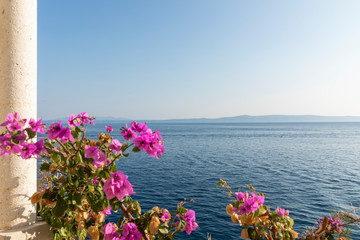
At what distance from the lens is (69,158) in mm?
1850

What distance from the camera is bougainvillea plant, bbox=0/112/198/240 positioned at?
5.58ft

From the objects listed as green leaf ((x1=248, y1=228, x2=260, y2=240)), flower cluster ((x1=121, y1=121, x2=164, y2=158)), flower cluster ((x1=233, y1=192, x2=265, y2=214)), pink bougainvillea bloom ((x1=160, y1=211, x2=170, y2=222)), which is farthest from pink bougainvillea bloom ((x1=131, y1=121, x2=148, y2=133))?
green leaf ((x1=248, y1=228, x2=260, y2=240))

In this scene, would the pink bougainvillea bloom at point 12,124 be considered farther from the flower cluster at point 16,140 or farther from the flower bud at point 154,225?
the flower bud at point 154,225

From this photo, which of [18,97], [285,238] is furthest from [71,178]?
[285,238]

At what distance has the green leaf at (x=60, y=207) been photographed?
1.96 metres

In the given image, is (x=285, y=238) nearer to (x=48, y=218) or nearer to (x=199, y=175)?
(x=48, y=218)

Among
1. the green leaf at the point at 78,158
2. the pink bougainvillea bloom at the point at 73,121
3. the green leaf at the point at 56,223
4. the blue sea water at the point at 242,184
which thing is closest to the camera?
the green leaf at the point at 78,158

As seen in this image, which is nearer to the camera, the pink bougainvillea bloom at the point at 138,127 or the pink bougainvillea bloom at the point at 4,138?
the pink bougainvillea bloom at the point at 4,138

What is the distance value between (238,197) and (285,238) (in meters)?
0.53

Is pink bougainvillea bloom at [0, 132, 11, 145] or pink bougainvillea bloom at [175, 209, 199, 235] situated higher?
pink bougainvillea bloom at [0, 132, 11, 145]

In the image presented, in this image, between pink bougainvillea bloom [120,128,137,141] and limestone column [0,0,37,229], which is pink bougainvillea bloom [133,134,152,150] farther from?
limestone column [0,0,37,229]

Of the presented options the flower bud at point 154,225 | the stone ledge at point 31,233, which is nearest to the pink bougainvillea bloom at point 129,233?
the flower bud at point 154,225

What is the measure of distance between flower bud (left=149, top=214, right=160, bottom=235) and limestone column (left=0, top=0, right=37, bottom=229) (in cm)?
144

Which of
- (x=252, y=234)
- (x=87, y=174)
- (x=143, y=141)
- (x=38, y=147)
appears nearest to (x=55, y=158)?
(x=38, y=147)
